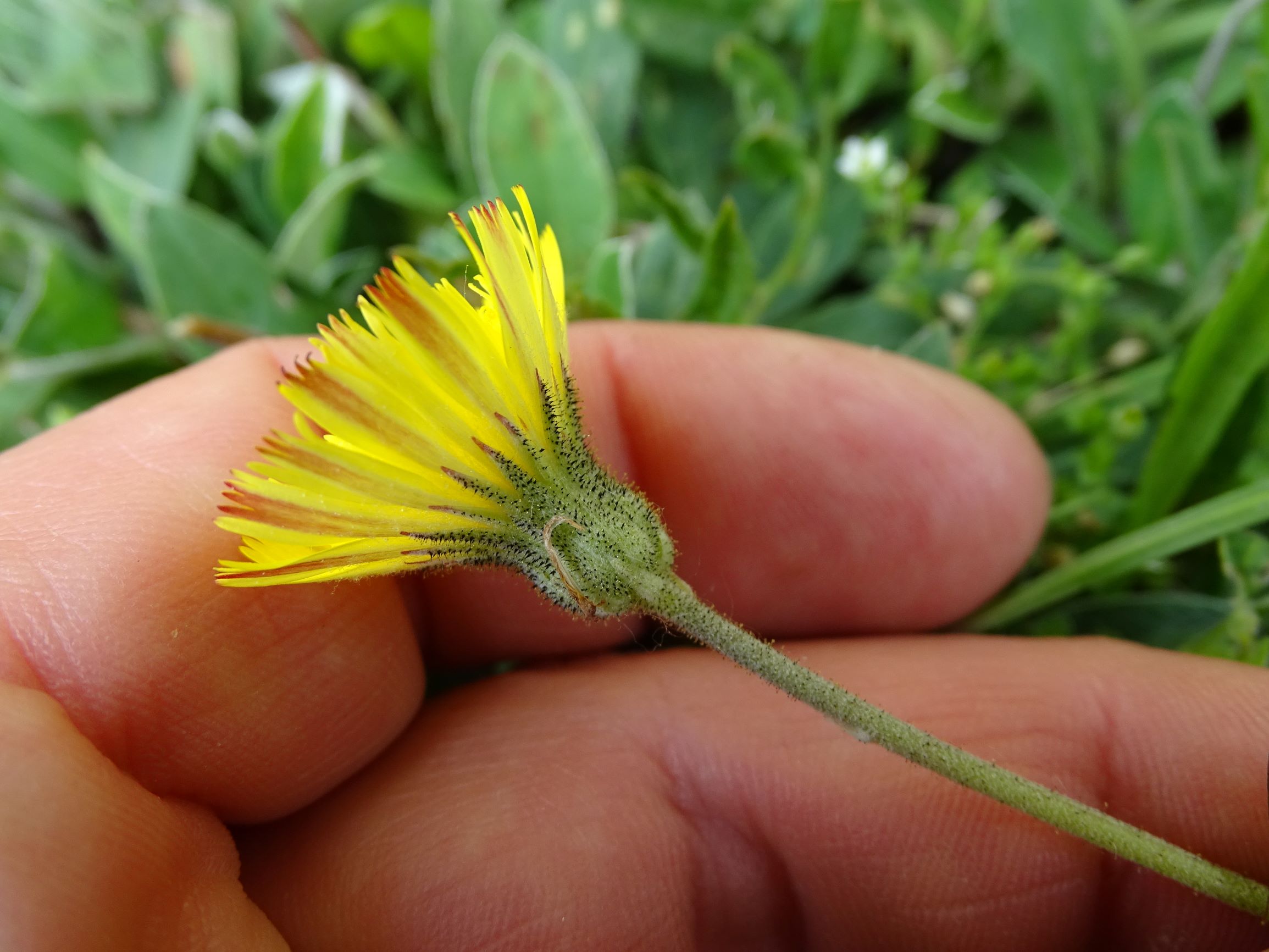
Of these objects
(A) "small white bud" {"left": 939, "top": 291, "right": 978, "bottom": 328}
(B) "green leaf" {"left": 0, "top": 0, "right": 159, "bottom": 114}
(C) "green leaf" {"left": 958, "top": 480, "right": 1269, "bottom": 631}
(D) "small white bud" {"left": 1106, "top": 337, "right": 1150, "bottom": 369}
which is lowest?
(C) "green leaf" {"left": 958, "top": 480, "right": 1269, "bottom": 631}

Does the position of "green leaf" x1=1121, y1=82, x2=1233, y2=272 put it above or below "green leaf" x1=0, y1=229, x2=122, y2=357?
below

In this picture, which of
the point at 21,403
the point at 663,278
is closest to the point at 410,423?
the point at 663,278

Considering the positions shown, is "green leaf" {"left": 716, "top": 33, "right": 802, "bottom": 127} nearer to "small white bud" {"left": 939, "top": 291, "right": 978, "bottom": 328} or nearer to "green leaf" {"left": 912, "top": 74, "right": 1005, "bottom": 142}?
"green leaf" {"left": 912, "top": 74, "right": 1005, "bottom": 142}

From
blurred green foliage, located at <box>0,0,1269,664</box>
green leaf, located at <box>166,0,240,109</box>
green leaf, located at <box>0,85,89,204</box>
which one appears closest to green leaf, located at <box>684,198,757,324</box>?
blurred green foliage, located at <box>0,0,1269,664</box>

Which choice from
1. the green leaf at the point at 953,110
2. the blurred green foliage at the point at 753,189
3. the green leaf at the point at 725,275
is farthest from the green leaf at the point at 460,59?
the green leaf at the point at 953,110

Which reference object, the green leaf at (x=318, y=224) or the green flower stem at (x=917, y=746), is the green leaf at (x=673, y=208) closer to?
Result: the green leaf at (x=318, y=224)

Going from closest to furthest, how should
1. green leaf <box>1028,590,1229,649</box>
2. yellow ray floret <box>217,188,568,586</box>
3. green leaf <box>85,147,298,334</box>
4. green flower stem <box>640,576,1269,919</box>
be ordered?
yellow ray floret <box>217,188,568,586</box>, green flower stem <box>640,576,1269,919</box>, green leaf <box>1028,590,1229,649</box>, green leaf <box>85,147,298,334</box>

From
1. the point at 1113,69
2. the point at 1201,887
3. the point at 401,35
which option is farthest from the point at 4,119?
the point at 1201,887
